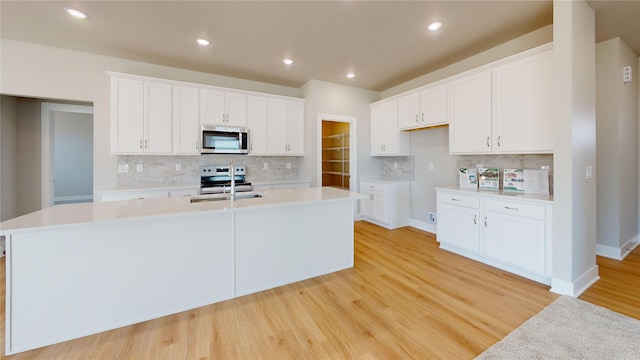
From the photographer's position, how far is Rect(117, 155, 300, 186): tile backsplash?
3811 millimetres

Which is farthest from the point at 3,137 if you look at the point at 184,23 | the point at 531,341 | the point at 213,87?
the point at 531,341

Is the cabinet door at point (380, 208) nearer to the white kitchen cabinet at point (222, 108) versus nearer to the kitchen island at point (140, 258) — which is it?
the kitchen island at point (140, 258)

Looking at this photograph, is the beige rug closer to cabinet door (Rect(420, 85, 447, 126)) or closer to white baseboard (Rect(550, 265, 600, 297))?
white baseboard (Rect(550, 265, 600, 297))

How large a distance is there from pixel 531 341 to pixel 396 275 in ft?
3.90

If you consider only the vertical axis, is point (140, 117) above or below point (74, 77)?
below

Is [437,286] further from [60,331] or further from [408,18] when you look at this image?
[60,331]

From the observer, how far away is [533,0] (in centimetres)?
238

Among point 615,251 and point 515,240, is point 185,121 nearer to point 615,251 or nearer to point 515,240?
point 515,240

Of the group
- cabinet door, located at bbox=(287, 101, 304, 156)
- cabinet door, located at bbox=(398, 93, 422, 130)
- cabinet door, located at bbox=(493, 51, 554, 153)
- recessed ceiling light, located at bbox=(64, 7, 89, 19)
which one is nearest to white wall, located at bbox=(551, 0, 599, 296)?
cabinet door, located at bbox=(493, 51, 554, 153)

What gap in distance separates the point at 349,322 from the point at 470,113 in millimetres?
3002

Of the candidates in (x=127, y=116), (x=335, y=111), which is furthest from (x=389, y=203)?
(x=127, y=116)

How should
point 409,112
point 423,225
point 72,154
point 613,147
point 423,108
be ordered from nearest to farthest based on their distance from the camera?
point 613,147 → point 423,108 → point 409,112 → point 423,225 → point 72,154

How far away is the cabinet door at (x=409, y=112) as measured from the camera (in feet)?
13.4

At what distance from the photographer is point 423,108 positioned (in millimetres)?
3988
